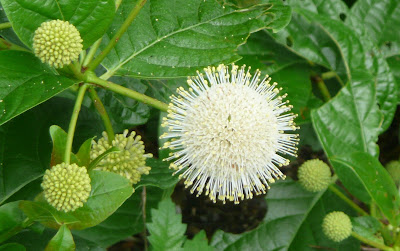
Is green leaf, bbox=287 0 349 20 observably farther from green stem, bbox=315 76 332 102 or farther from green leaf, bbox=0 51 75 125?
green leaf, bbox=0 51 75 125

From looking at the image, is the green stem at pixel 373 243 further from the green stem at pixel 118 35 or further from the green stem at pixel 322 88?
the green stem at pixel 118 35

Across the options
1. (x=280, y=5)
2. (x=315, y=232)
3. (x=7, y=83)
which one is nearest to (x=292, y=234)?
(x=315, y=232)

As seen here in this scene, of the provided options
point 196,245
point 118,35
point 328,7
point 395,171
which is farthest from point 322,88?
point 118,35

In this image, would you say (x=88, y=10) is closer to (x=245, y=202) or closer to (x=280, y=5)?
(x=280, y=5)

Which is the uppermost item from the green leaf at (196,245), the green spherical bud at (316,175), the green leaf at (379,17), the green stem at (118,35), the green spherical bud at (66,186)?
the green stem at (118,35)

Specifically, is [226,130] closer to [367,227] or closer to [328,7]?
[367,227]

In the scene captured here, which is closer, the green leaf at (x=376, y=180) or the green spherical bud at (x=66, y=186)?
the green spherical bud at (x=66, y=186)

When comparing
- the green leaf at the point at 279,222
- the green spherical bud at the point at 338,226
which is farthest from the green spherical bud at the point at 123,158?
the green spherical bud at the point at 338,226
